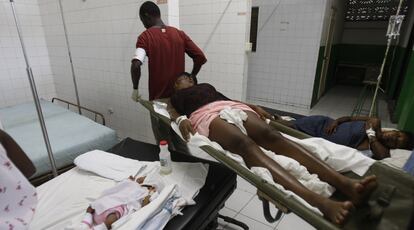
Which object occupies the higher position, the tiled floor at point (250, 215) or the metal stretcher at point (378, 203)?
the metal stretcher at point (378, 203)

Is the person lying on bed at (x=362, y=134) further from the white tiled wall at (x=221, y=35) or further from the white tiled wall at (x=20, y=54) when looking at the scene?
the white tiled wall at (x=20, y=54)

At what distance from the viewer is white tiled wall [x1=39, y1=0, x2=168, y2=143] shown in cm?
291

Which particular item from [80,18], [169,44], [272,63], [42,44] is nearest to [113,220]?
[169,44]

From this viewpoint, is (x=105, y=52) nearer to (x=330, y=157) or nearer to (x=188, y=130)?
(x=188, y=130)

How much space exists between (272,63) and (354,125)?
3.19 metres

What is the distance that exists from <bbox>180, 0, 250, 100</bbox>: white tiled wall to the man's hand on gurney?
1338 mm

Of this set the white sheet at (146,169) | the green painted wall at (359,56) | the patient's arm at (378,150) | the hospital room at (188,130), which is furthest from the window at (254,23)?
the white sheet at (146,169)

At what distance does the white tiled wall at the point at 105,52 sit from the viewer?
114 inches

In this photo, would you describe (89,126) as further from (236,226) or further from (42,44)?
(42,44)

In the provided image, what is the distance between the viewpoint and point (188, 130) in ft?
5.21

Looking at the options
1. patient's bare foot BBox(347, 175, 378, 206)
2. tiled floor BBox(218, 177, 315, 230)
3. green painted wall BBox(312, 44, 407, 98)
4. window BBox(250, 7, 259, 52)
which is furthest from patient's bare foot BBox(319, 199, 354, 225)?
green painted wall BBox(312, 44, 407, 98)

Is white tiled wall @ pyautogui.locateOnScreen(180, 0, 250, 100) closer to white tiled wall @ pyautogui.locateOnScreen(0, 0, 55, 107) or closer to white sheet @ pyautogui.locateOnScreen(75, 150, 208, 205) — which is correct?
white sheet @ pyautogui.locateOnScreen(75, 150, 208, 205)

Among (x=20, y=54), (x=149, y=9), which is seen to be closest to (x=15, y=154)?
(x=149, y=9)

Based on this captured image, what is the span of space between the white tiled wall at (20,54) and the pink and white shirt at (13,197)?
3.78m
